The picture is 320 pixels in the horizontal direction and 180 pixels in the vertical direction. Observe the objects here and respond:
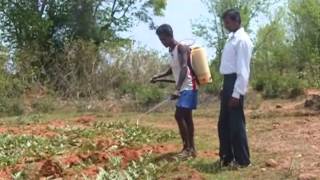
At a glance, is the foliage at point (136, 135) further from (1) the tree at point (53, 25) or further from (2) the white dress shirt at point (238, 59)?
(1) the tree at point (53, 25)

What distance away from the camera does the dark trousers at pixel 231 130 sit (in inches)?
324

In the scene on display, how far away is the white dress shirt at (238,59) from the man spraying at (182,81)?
954mm

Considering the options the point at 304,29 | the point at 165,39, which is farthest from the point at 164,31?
the point at 304,29

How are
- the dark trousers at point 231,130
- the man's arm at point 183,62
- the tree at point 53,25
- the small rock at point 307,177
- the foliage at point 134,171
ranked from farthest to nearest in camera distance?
the tree at point 53,25 → the man's arm at point 183,62 → the dark trousers at point 231,130 → the foliage at point 134,171 → the small rock at point 307,177

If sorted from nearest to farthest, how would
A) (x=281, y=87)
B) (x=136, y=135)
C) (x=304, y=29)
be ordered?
1. (x=136, y=135)
2. (x=281, y=87)
3. (x=304, y=29)

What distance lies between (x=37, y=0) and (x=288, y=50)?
15.4 meters

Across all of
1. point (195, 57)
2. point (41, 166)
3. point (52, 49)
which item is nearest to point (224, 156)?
point (195, 57)

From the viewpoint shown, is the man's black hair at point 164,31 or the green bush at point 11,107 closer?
the man's black hair at point 164,31

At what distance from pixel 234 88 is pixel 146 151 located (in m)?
2.39

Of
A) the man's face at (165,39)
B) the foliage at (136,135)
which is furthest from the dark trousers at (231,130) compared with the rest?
the foliage at (136,135)

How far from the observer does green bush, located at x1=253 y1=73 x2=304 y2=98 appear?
876 inches

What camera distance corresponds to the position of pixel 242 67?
802 cm

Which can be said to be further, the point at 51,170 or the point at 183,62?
the point at 183,62

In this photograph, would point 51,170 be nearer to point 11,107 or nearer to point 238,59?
point 238,59
